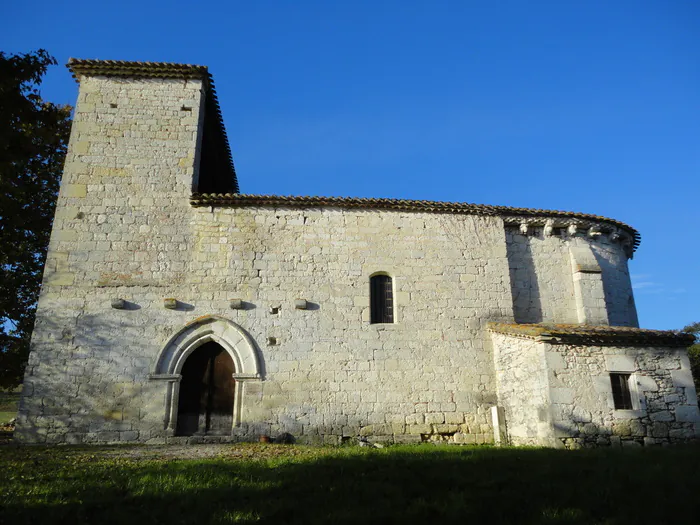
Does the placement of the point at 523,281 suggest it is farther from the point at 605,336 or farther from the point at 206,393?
the point at 206,393

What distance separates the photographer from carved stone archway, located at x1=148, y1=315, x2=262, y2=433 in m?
10.8

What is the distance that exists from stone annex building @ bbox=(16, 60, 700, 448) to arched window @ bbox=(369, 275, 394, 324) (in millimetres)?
38

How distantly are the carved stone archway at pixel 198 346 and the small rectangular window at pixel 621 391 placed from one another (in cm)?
772

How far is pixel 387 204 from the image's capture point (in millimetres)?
12742

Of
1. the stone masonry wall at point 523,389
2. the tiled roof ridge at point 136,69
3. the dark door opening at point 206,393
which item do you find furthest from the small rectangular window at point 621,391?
the tiled roof ridge at point 136,69

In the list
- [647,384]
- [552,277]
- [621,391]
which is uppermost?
[552,277]

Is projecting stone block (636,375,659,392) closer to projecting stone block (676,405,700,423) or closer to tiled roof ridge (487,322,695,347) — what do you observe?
projecting stone block (676,405,700,423)

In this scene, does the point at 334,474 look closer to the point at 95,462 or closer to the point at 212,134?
the point at 95,462

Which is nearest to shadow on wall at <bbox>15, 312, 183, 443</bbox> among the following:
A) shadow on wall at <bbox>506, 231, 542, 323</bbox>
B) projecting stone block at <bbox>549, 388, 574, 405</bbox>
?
projecting stone block at <bbox>549, 388, 574, 405</bbox>

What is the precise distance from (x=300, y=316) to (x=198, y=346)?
2522 mm

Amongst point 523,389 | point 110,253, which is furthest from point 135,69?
point 523,389

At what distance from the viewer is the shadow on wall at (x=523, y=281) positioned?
1280cm

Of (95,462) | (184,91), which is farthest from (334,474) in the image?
(184,91)

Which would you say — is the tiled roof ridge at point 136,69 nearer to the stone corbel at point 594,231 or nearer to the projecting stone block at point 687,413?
the stone corbel at point 594,231
